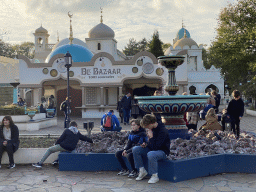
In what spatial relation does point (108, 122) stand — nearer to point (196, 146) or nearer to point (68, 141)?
point (68, 141)

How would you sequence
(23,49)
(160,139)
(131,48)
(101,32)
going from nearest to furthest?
1. (160,139)
2. (101,32)
3. (131,48)
4. (23,49)

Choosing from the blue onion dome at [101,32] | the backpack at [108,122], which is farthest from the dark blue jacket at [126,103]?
the blue onion dome at [101,32]

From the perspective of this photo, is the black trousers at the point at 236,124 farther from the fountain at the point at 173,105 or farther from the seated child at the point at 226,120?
the fountain at the point at 173,105

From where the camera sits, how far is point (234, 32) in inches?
1109

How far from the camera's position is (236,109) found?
10.4m

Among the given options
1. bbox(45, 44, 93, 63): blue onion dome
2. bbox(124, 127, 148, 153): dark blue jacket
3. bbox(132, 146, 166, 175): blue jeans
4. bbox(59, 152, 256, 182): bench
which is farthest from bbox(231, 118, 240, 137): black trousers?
bbox(45, 44, 93, 63): blue onion dome

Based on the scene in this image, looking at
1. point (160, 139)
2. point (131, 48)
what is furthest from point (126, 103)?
point (131, 48)

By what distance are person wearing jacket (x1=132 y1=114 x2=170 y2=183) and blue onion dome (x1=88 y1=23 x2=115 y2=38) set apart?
2930cm

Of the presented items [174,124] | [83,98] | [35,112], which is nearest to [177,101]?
[174,124]

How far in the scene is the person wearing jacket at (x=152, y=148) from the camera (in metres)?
6.35

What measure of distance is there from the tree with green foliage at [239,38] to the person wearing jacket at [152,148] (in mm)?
20574

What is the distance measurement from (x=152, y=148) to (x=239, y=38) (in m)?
22.9

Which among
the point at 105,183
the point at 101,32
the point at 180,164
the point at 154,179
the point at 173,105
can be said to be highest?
the point at 101,32

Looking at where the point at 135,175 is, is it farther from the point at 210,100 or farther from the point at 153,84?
the point at 153,84
